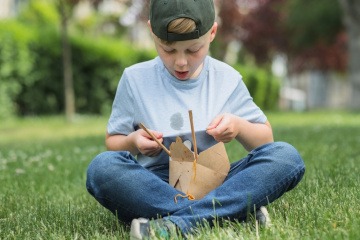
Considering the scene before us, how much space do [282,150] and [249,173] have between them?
0.19 metres

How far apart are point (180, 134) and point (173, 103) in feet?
0.55

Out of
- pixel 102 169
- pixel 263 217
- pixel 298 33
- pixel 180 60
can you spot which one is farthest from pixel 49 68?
pixel 298 33

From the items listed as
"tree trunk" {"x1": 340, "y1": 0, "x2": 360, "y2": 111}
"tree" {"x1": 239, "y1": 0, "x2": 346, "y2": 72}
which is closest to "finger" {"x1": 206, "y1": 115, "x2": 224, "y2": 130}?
"tree trunk" {"x1": 340, "y1": 0, "x2": 360, "y2": 111}

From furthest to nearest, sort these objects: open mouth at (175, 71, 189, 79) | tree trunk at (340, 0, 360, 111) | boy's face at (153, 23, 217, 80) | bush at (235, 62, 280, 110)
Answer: bush at (235, 62, 280, 110), tree trunk at (340, 0, 360, 111), open mouth at (175, 71, 189, 79), boy's face at (153, 23, 217, 80)

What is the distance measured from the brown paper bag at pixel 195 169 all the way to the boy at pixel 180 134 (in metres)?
0.07

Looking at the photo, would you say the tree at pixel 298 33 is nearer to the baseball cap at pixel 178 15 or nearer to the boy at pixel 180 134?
the boy at pixel 180 134

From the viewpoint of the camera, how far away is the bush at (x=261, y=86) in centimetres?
2269

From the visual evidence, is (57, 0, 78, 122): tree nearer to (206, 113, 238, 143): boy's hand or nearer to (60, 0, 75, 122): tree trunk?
(60, 0, 75, 122): tree trunk

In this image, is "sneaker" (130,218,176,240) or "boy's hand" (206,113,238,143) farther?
"boy's hand" (206,113,238,143)

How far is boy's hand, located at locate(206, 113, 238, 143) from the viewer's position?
301 cm

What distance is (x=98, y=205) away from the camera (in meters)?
3.78

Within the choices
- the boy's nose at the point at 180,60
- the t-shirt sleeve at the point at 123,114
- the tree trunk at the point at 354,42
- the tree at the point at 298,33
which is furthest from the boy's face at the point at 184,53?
the tree at the point at 298,33

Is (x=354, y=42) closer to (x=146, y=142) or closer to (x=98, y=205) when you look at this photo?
(x=98, y=205)

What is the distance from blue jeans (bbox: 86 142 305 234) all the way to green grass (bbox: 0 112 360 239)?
3.7 inches
